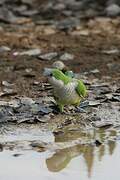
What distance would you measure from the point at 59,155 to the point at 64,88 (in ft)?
2.78

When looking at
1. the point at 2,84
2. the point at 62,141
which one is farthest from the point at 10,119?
the point at 2,84

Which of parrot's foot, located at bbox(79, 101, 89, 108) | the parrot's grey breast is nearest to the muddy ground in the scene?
parrot's foot, located at bbox(79, 101, 89, 108)

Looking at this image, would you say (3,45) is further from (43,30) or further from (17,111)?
(17,111)

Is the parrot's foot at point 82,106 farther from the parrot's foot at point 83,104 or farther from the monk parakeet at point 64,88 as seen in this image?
the monk parakeet at point 64,88

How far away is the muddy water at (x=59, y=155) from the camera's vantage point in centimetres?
575

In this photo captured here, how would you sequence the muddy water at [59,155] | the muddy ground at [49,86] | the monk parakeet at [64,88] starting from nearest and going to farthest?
the muddy water at [59,155] → the muddy ground at [49,86] → the monk parakeet at [64,88]

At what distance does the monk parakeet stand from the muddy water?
33cm

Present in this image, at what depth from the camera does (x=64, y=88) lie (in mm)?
6863

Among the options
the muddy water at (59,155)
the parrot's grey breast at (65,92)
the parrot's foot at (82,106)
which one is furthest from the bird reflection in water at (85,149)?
the parrot's foot at (82,106)

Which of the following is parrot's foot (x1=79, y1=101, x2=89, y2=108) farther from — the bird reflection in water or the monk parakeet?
the bird reflection in water

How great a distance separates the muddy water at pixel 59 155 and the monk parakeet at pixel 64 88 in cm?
33

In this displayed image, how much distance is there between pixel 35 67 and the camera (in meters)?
8.90

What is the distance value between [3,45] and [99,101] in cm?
245

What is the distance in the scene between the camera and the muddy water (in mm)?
5754
